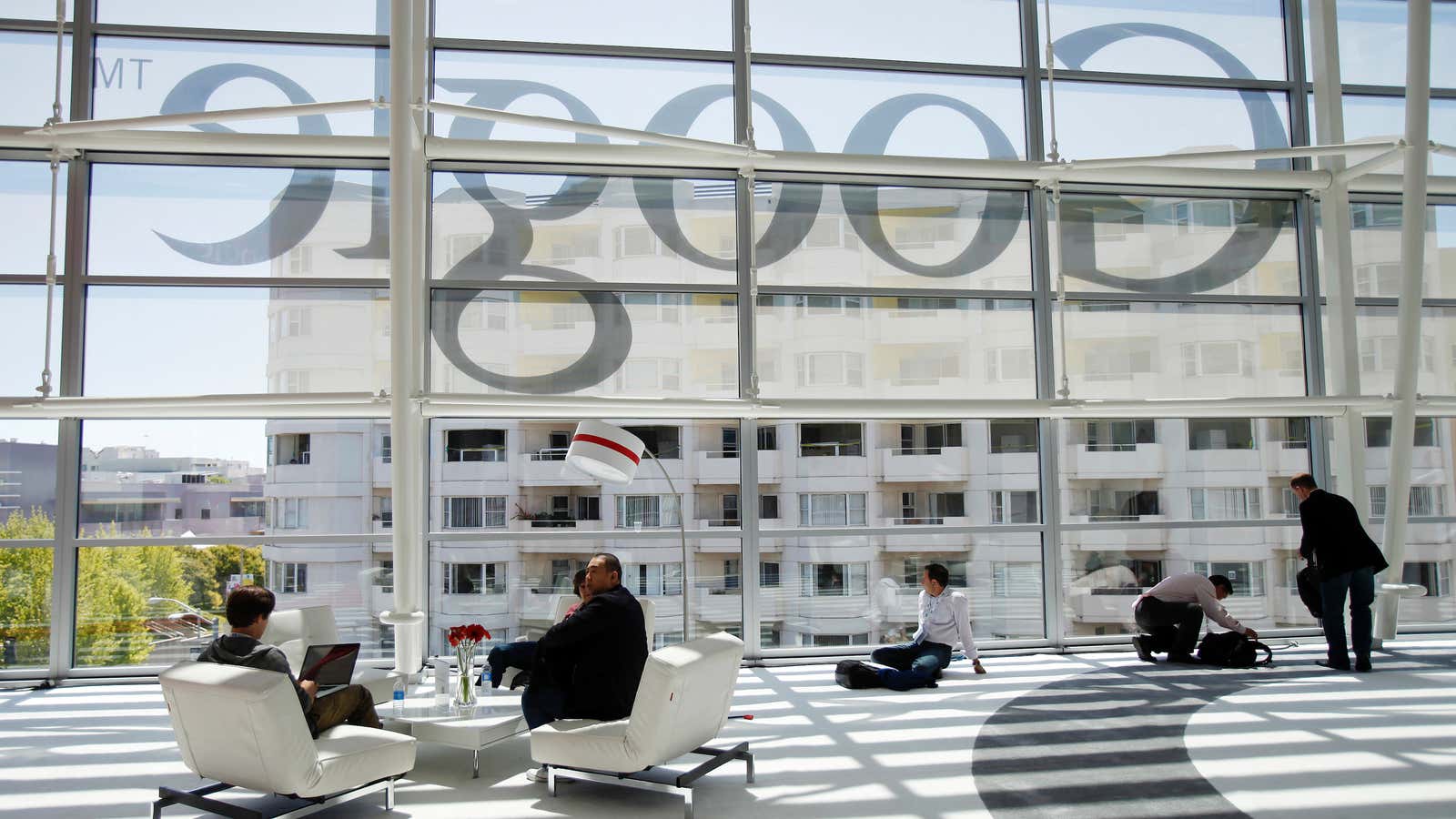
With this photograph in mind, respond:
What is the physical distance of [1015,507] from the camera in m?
8.45

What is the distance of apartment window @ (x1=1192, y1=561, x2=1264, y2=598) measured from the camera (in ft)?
28.6

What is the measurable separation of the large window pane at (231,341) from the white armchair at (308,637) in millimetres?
1796

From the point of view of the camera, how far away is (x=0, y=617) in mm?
7559

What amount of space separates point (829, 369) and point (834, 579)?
167 centimetres

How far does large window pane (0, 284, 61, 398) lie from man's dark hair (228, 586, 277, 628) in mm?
4511

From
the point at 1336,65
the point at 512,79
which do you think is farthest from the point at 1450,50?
the point at 512,79

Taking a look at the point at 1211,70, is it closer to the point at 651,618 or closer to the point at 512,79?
the point at 512,79

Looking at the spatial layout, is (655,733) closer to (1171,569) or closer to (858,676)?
(858,676)

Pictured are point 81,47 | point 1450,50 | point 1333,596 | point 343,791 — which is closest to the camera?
point 343,791

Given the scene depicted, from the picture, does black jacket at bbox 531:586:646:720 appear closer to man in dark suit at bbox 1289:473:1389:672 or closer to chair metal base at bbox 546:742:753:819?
chair metal base at bbox 546:742:753:819

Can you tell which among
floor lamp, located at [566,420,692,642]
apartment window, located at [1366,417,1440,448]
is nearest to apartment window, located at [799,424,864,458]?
floor lamp, located at [566,420,692,642]

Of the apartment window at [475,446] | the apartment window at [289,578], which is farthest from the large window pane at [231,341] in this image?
the apartment window at [289,578]

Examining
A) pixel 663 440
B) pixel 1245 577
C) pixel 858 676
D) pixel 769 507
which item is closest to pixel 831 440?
pixel 769 507

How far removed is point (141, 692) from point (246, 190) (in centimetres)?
372
